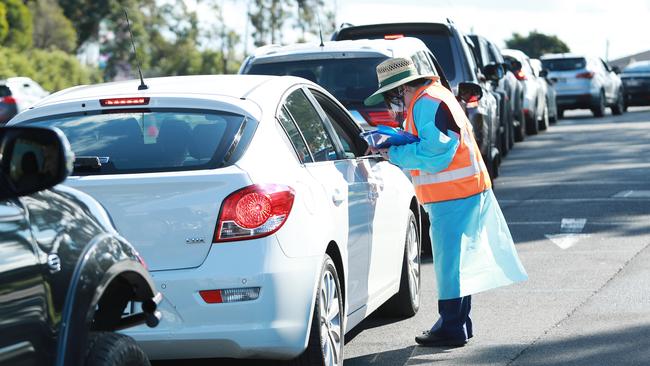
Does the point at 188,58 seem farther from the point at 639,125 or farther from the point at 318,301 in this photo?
the point at 318,301

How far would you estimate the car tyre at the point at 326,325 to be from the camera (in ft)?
21.2

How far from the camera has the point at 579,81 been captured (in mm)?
34688

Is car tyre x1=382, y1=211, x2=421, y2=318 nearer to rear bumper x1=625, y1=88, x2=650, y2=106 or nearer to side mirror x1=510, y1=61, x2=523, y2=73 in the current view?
side mirror x1=510, y1=61, x2=523, y2=73

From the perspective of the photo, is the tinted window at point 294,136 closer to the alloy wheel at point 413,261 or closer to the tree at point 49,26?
the alloy wheel at point 413,261

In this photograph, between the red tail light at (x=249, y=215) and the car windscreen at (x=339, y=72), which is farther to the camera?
the car windscreen at (x=339, y=72)

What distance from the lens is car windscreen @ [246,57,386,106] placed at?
11.5 meters

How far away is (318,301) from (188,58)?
64118mm

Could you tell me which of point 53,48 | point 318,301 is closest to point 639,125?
point 318,301

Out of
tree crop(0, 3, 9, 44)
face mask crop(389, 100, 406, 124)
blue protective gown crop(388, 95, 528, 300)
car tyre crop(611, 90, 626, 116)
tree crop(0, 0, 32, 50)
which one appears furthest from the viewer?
tree crop(0, 0, 32, 50)

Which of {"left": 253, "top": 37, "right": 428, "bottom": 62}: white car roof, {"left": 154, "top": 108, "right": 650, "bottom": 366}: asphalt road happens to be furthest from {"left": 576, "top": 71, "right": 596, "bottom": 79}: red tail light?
{"left": 253, "top": 37, "right": 428, "bottom": 62}: white car roof

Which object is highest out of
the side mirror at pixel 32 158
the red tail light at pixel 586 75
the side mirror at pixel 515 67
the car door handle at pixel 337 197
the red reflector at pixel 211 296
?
the side mirror at pixel 32 158

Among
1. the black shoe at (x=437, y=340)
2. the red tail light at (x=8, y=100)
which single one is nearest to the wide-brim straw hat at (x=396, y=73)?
the black shoe at (x=437, y=340)

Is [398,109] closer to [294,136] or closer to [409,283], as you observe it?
[409,283]

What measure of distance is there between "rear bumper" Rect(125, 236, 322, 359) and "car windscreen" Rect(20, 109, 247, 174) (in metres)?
0.47
